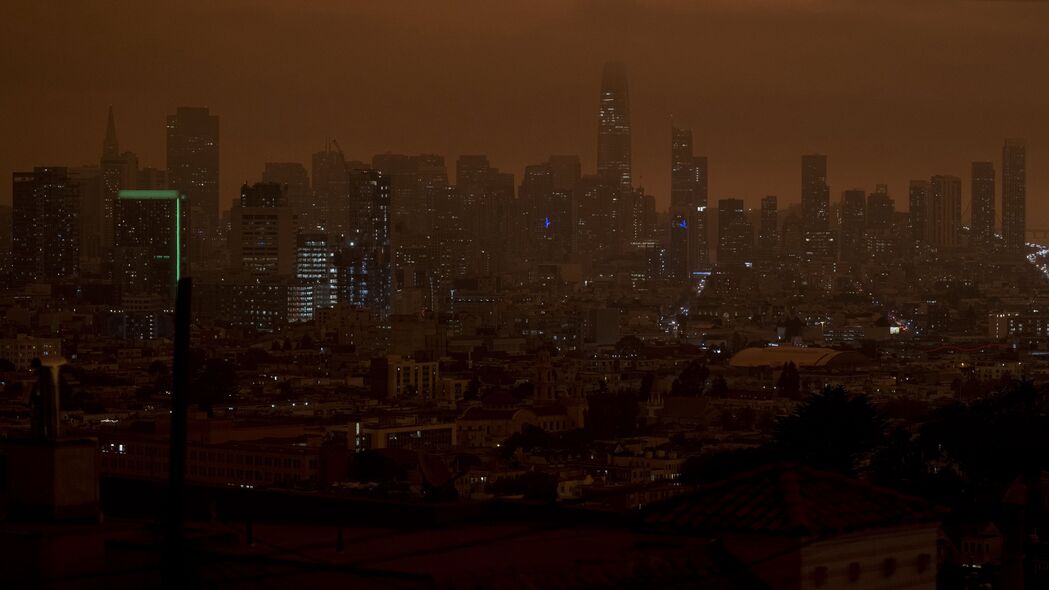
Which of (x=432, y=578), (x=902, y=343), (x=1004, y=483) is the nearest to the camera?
(x=432, y=578)

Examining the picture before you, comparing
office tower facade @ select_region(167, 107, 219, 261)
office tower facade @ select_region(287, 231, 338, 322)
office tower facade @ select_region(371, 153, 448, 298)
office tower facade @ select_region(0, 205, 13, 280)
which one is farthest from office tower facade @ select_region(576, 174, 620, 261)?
office tower facade @ select_region(0, 205, 13, 280)

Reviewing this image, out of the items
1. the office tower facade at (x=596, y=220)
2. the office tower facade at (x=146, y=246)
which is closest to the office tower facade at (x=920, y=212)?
the office tower facade at (x=596, y=220)

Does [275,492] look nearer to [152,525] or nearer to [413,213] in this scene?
[152,525]

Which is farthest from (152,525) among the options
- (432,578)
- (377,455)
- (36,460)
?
(377,455)

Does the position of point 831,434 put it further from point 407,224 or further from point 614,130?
A: point 614,130

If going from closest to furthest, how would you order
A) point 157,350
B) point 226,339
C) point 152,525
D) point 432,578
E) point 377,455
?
1. point 432,578
2. point 152,525
3. point 377,455
4. point 157,350
5. point 226,339

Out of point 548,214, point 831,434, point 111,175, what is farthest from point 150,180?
point 831,434
